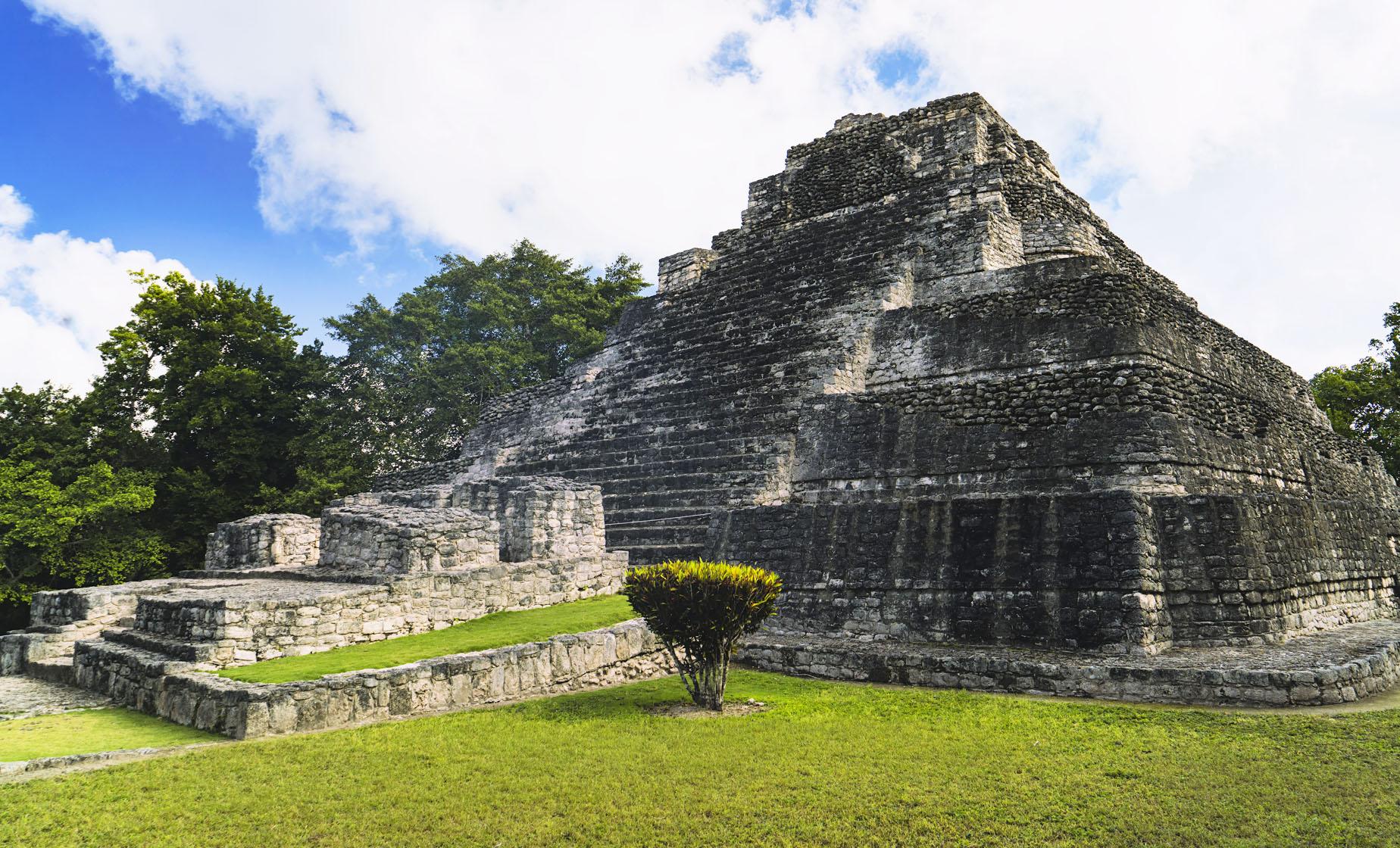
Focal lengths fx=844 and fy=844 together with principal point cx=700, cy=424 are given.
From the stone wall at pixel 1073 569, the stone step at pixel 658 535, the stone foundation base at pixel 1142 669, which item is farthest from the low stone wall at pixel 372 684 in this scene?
the stone step at pixel 658 535

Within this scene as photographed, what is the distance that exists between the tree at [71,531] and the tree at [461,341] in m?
6.22

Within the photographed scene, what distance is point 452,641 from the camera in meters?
8.45

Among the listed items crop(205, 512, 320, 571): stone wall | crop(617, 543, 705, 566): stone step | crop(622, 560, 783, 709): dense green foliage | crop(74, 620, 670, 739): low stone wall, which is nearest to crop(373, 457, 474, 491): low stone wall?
crop(205, 512, 320, 571): stone wall

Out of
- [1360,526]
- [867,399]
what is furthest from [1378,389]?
[867,399]

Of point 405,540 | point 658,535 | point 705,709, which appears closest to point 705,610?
point 705,709

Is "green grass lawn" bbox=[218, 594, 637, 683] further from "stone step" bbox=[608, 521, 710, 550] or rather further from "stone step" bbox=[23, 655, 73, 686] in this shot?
"stone step" bbox=[23, 655, 73, 686]

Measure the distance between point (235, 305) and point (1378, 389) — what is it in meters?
29.2

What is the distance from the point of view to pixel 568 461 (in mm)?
15867

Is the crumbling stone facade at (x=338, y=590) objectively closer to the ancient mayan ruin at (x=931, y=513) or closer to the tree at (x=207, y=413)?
the ancient mayan ruin at (x=931, y=513)

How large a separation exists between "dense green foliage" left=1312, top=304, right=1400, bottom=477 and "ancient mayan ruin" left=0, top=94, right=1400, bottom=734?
7.43 metres

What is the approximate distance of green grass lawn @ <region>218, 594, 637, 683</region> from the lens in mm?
7281

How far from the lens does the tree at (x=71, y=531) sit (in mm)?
16203

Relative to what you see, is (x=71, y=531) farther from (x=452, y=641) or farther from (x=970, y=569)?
(x=970, y=569)

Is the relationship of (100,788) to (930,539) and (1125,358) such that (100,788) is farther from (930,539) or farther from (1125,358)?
(1125,358)
